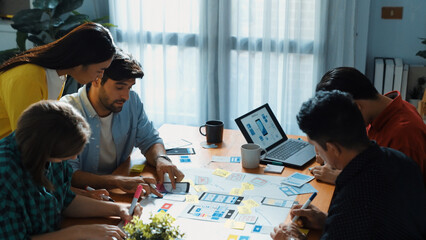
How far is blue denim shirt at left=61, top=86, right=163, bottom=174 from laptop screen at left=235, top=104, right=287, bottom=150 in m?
0.44

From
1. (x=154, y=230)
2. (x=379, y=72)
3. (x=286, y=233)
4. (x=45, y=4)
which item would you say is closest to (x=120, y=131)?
(x=154, y=230)

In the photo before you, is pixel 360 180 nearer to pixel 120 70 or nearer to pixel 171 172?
pixel 171 172

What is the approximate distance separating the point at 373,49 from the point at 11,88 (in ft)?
9.32

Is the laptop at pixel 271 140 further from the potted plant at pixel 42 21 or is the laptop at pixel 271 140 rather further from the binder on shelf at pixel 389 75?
the potted plant at pixel 42 21

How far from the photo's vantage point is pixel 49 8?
12.2 feet

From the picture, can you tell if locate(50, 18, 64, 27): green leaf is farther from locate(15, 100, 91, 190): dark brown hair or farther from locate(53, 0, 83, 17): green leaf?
locate(15, 100, 91, 190): dark brown hair

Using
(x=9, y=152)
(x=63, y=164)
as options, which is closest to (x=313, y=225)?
(x=63, y=164)

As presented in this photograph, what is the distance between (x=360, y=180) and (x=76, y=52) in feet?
4.35

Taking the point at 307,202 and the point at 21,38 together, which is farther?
the point at 21,38

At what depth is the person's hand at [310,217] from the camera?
1661 mm

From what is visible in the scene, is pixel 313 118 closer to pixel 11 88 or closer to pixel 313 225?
pixel 313 225

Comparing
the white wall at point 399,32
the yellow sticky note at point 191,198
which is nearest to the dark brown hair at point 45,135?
the yellow sticky note at point 191,198

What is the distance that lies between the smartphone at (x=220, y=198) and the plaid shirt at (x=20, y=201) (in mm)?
576

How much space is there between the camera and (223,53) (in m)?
4.04
